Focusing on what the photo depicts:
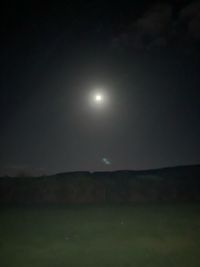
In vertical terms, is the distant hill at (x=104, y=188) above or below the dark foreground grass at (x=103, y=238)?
above

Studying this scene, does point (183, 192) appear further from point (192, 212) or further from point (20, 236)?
point (20, 236)

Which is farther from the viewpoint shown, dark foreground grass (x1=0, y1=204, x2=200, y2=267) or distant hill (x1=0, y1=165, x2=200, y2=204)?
distant hill (x1=0, y1=165, x2=200, y2=204)

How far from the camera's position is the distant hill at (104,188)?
28.8 m

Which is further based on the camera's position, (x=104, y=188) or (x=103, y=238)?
(x=104, y=188)

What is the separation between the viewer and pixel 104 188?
29.9m

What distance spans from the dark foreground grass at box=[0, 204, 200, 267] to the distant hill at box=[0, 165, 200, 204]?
5.81 metres

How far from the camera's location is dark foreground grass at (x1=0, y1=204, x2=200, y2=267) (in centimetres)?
1084

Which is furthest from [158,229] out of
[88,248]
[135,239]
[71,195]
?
[71,195]

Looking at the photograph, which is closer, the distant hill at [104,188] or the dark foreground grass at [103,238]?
the dark foreground grass at [103,238]

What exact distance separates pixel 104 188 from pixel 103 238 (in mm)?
15672

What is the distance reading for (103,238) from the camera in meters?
14.2

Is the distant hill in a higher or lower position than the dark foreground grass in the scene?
higher

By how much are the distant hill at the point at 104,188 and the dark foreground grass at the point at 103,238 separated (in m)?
5.81

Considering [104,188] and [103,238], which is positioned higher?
[104,188]
